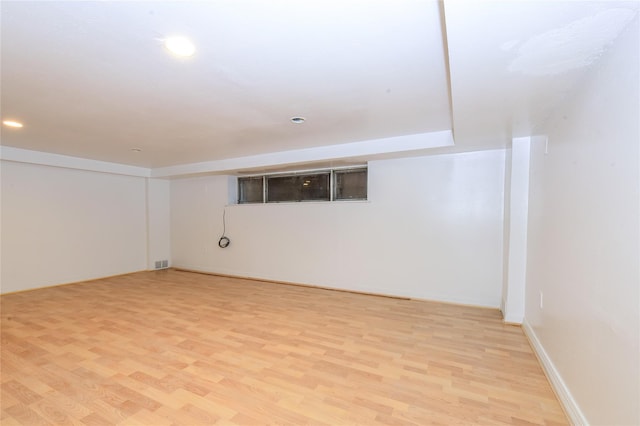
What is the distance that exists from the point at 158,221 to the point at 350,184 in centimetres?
468

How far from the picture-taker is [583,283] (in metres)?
1.68

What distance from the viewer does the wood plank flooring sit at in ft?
5.90

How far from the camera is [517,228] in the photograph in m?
3.20

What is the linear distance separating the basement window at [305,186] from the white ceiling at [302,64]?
152cm

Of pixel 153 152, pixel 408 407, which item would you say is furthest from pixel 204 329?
pixel 153 152

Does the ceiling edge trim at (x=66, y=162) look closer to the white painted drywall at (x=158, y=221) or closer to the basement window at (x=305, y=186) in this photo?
the white painted drywall at (x=158, y=221)

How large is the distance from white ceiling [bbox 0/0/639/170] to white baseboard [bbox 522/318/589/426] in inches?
79.0

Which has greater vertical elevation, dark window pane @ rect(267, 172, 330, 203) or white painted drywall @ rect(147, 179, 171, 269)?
dark window pane @ rect(267, 172, 330, 203)

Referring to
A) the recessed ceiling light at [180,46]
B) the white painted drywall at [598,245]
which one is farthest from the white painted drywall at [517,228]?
the recessed ceiling light at [180,46]

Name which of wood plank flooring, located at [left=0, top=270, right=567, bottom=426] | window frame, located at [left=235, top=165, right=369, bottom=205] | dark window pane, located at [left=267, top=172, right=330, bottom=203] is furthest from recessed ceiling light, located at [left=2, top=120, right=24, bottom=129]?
dark window pane, located at [left=267, top=172, right=330, bottom=203]

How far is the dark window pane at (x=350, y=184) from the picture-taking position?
475 centimetres

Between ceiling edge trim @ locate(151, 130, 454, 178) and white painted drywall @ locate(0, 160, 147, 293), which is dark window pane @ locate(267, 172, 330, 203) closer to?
ceiling edge trim @ locate(151, 130, 454, 178)

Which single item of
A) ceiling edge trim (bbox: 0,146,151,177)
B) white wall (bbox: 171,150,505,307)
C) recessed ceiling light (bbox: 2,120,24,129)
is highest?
recessed ceiling light (bbox: 2,120,24,129)

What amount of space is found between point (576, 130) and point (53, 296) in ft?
21.6
